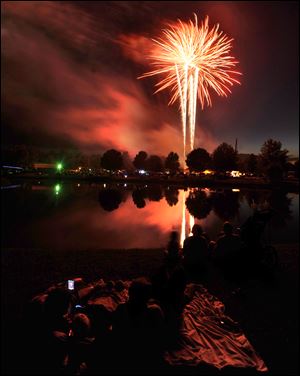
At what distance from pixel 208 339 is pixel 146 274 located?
353 cm

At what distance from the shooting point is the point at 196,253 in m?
8.87

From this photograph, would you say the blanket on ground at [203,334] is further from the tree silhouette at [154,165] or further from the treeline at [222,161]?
the tree silhouette at [154,165]

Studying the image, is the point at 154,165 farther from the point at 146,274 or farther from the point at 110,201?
the point at 146,274

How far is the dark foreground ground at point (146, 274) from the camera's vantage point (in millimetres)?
5293

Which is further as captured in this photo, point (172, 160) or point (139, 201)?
point (172, 160)

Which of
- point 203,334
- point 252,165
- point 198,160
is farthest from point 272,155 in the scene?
point 203,334

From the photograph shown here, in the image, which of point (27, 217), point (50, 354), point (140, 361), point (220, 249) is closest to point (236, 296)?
point (220, 249)

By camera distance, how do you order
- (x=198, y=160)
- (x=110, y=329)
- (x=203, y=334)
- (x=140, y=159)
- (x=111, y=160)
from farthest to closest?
(x=140, y=159), (x=111, y=160), (x=198, y=160), (x=203, y=334), (x=110, y=329)

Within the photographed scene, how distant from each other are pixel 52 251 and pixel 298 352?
7787mm

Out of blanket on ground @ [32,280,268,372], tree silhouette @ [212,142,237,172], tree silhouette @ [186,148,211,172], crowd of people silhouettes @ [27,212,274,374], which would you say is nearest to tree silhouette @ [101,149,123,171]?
tree silhouette @ [186,148,211,172]

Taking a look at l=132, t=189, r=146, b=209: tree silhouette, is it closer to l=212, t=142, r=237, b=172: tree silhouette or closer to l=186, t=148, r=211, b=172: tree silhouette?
l=212, t=142, r=237, b=172: tree silhouette

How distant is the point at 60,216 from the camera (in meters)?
22.4

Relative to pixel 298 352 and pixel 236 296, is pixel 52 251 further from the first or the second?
pixel 298 352

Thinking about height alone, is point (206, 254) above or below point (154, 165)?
below
